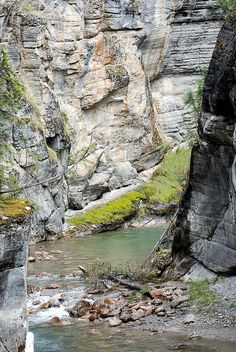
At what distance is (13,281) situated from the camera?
504 inches

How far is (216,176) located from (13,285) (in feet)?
40.0

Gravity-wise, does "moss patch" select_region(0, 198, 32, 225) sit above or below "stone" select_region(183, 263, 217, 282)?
above

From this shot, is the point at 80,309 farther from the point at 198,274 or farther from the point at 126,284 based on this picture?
the point at 198,274

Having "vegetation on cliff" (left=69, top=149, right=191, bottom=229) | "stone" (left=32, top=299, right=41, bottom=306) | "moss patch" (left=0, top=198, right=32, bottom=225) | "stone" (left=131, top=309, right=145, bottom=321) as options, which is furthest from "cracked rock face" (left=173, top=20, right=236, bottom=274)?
"vegetation on cliff" (left=69, top=149, right=191, bottom=229)

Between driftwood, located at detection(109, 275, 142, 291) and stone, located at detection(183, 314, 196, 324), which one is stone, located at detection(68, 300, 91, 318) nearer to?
driftwood, located at detection(109, 275, 142, 291)

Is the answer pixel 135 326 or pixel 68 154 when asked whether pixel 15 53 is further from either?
pixel 135 326

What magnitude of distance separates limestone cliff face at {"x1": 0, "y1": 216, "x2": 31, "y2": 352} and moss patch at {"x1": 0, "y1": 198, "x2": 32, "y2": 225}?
5.6 inches

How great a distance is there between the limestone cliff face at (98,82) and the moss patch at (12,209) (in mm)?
28514

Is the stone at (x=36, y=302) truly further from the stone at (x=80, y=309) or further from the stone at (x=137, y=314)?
the stone at (x=137, y=314)

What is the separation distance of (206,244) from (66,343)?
23.3 feet

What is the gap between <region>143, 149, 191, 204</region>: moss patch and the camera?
57.5 metres

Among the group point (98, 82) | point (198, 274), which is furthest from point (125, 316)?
point (98, 82)

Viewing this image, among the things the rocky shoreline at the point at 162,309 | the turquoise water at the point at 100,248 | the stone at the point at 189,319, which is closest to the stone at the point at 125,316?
the rocky shoreline at the point at 162,309

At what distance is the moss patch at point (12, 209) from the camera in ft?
42.4
